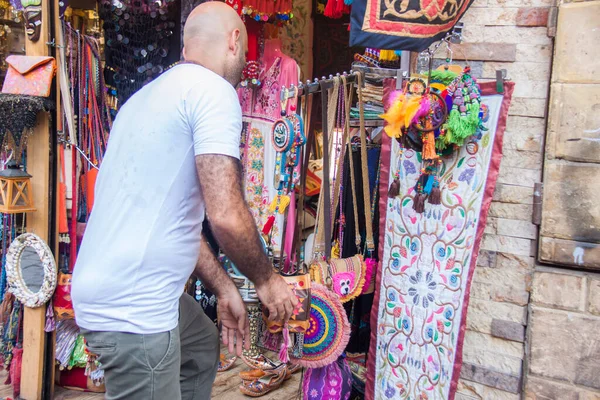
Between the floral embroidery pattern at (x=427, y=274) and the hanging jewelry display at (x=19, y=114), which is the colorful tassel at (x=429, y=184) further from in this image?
the hanging jewelry display at (x=19, y=114)

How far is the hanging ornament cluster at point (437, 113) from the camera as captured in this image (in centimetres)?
262

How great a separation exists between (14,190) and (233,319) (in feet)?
6.26

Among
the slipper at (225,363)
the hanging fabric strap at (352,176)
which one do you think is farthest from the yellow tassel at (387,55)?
the slipper at (225,363)

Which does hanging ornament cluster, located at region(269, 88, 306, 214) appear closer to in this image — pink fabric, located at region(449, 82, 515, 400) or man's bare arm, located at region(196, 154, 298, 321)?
pink fabric, located at region(449, 82, 515, 400)

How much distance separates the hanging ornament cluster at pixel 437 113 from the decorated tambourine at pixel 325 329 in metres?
0.88

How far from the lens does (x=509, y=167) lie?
9.43 feet

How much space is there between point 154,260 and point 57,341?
233 cm

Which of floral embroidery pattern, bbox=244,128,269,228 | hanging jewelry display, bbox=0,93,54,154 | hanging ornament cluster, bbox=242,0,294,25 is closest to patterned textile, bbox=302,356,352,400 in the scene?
floral embroidery pattern, bbox=244,128,269,228

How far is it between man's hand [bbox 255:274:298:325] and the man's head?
74cm

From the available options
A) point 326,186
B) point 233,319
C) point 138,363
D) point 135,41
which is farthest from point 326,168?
point 135,41

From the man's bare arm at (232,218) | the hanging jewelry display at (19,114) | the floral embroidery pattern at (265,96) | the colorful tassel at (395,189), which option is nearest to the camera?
the man's bare arm at (232,218)

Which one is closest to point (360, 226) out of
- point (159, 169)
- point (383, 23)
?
point (383, 23)

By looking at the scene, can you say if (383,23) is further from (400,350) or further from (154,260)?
(400,350)

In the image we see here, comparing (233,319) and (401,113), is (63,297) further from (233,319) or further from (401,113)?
(401,113)
